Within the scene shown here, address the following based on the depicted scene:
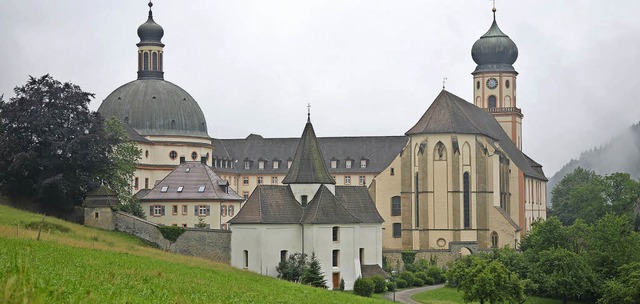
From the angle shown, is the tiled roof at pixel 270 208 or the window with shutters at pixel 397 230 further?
the window with shutters at pixel 397 230

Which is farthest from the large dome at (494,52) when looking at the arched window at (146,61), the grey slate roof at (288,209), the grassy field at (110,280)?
the grassy field at (110,280)

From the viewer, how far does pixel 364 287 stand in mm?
63375

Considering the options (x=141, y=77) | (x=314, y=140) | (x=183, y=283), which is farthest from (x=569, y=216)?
(x=183, y=283)

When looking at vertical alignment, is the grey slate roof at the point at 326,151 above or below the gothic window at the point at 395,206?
above

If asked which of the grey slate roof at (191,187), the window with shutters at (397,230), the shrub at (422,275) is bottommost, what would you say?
the shrub at (422,275)

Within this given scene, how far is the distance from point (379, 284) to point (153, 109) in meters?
46.9

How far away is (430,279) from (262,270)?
13724 mm

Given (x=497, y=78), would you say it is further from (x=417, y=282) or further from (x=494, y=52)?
(x=417, y=282)

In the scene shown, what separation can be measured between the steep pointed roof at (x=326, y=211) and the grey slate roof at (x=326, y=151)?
52.9 metres

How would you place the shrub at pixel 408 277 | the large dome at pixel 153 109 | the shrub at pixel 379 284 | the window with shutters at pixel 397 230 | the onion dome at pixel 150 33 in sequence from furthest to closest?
the onion dome at pixel 150 33, the large dome at pixel 153 109, the window with shutters at pixel 397 230, the shrub at pixel 408 277, the shrub at pixel 379 284

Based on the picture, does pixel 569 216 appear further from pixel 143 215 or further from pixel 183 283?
pixel 183 283

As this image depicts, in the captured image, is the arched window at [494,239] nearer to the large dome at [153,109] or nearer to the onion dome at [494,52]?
the onion dome at [494,52]

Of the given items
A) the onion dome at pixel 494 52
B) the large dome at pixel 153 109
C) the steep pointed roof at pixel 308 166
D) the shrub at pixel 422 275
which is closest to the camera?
the steep pointed roof at pixel 308 166

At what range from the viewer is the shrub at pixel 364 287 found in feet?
207
